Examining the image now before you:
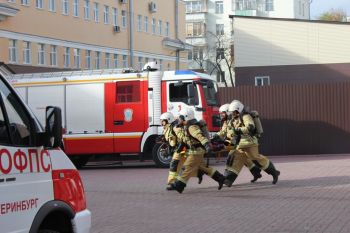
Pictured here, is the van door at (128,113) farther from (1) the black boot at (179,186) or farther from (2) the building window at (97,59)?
(2) the building window at (97,59)

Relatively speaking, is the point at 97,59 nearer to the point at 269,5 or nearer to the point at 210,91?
the point at 210,91

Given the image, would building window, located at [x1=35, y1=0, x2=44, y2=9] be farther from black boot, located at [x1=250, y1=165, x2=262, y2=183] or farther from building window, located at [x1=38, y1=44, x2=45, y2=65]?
black boot, located at [x1=250, y1=165, x2=262, y2=183]

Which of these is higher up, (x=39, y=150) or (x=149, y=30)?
(x=149, y=30)

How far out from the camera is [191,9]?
88.7m

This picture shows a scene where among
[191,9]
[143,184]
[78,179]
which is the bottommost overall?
[143,184]

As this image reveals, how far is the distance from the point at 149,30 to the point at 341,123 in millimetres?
34365

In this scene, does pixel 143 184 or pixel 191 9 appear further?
pixel 191 9

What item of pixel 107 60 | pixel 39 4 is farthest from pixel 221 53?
pixel 39 4

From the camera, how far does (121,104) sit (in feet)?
70.6

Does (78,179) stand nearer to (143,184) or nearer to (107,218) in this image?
(107,218)

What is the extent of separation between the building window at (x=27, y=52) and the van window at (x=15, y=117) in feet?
121

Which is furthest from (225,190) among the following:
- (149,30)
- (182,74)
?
(149,30)

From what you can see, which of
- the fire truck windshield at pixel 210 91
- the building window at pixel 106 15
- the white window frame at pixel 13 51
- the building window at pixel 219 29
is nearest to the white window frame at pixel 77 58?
the building window at pixel 106 15

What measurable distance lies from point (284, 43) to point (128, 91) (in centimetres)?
2309
